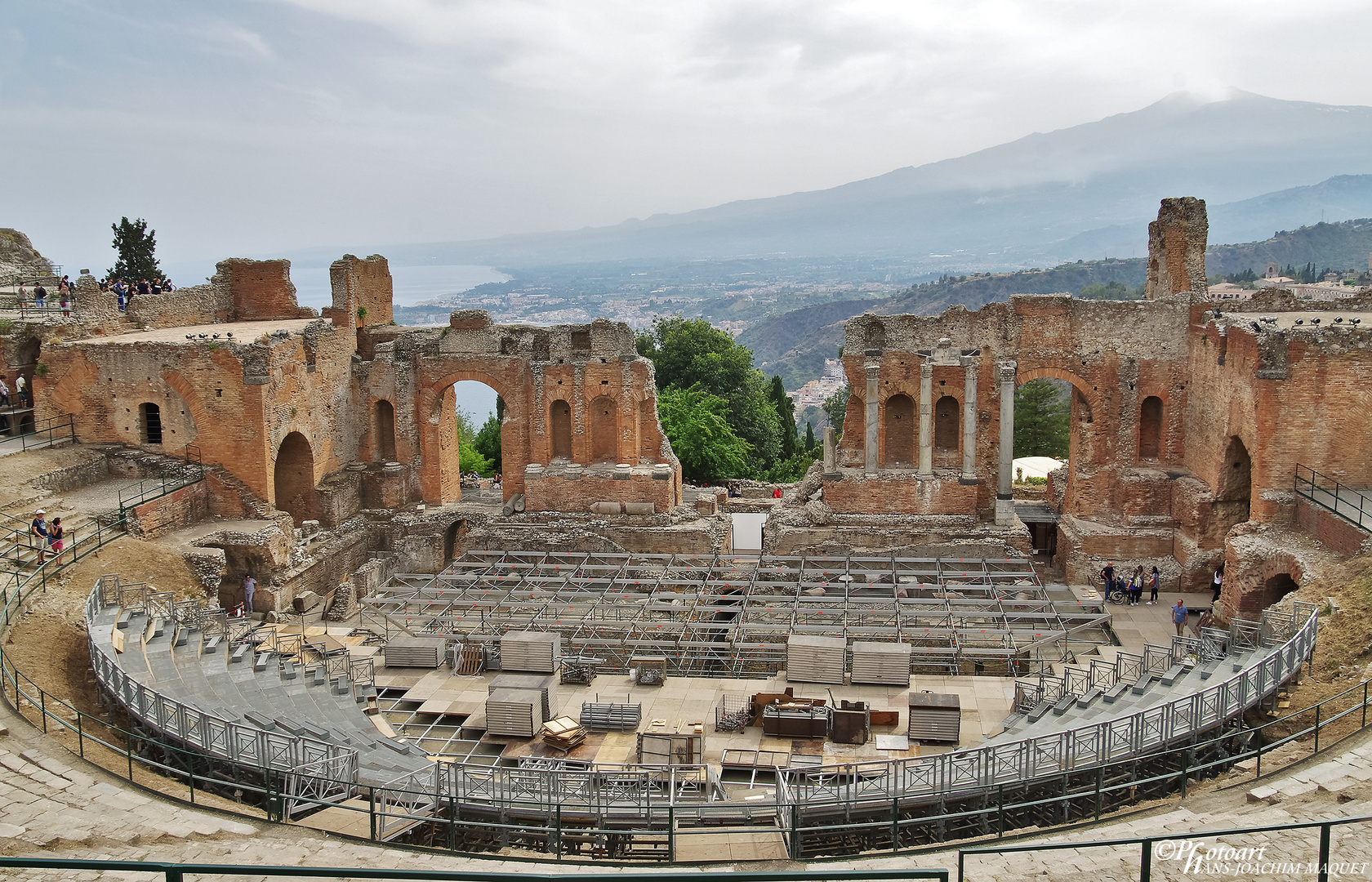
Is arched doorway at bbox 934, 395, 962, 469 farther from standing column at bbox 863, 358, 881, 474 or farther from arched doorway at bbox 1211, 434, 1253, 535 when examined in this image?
arched doorway at bbox 1211, 434, 1253, 535

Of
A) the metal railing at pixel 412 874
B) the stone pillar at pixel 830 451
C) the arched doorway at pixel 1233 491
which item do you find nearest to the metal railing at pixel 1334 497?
the arched doorway at pixel 1233 491

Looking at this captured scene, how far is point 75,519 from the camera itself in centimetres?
2508

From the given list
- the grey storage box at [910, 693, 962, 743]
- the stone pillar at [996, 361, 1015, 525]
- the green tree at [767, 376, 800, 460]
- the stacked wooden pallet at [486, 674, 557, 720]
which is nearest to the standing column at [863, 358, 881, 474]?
the stone pillar at [996, 361, 1015, 525]

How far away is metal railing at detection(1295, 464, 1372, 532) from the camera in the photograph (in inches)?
869

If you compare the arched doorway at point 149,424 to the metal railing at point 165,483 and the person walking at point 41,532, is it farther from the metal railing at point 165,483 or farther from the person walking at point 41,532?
the person walking at point 41,532

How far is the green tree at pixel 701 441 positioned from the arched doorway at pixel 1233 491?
68.9ft

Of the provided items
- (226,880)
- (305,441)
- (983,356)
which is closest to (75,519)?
(305,441)

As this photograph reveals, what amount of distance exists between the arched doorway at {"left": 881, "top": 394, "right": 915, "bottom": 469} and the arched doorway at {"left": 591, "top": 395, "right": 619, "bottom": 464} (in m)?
8.25

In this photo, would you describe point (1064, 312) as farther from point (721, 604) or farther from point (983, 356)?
point (721, 604)

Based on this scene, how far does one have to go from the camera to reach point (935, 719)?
1930cm

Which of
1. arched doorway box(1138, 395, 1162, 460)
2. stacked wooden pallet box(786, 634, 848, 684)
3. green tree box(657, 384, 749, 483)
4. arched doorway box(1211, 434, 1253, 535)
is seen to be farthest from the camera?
green tree box(657, 384, 749, 483)

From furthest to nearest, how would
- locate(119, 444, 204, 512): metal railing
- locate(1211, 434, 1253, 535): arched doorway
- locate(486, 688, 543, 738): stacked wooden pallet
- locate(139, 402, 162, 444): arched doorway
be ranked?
locate(139, 402, 162, 444): arched doorway
locate(1211, 434, 1253, 535): arched doorway
locate(119, 444, 204, 512): metal railing
locate(486, 688, 543, 738): stacked wooden pallet

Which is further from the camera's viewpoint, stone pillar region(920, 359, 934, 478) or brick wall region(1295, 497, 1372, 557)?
stone pillar region(920, 359, 934, 478)

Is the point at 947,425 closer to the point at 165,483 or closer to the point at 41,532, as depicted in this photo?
the point at 165,483
